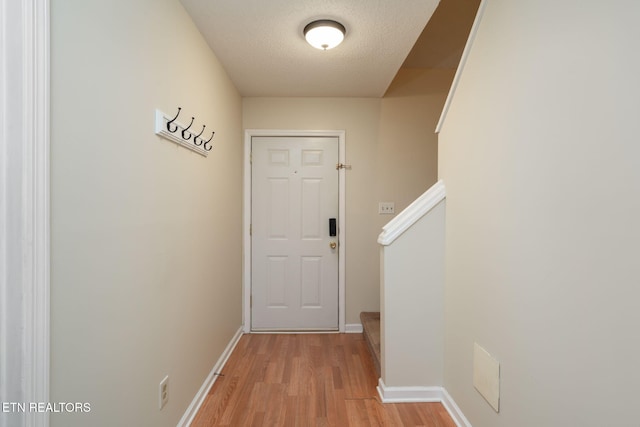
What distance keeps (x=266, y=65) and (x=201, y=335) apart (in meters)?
2.07

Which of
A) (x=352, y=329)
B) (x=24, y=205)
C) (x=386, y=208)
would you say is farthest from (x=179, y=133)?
(x=352, y=329)

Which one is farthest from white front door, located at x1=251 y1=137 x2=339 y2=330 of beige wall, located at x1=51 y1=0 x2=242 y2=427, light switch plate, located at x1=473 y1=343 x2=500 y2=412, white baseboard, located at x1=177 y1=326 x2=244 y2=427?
light switch plate, located at x1=473 y1=343 x2=500 y2=412

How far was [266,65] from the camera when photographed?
102 inches

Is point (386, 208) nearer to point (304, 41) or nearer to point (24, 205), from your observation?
point (304, 41)

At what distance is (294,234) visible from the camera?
11.0 ft

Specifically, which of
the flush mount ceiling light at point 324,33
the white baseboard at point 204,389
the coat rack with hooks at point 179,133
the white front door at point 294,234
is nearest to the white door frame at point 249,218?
the white front door at point 294,234

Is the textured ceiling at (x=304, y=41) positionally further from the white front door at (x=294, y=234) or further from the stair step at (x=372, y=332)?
the stair step at (x=372, y=332)

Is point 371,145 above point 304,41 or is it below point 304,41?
below

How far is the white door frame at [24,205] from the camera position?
2.50ft

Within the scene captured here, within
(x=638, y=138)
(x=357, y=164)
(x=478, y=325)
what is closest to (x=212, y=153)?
(x=357, y=164)

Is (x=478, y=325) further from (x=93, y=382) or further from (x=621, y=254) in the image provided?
(x=93, y=382)

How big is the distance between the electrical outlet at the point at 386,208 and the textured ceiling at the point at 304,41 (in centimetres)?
111

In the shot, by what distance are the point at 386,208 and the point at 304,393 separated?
1896mm

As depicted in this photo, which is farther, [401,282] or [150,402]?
[401,282]
